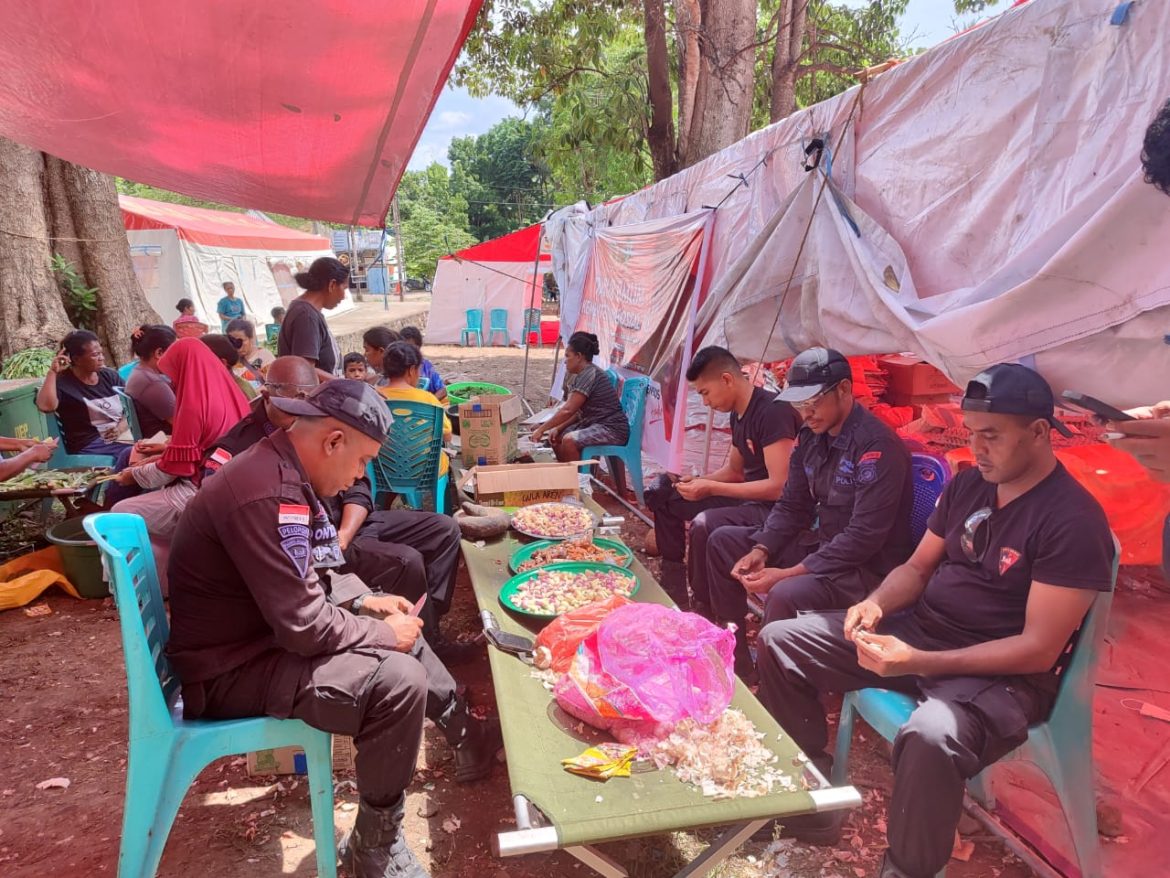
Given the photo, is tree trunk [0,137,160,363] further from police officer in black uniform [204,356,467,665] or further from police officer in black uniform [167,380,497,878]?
police officer in black uniform [167,380,497,878]

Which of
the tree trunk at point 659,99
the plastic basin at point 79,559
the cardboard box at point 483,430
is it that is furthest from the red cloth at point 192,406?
the tree trunk at point 659,99

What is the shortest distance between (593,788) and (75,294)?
8.32m

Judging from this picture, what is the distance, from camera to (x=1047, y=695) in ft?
6.94

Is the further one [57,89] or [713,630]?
[57,89]

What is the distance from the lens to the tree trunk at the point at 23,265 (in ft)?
22.7

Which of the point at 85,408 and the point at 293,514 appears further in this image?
the point at 85,408

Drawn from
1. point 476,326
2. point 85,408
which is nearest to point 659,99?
→ point 85,408

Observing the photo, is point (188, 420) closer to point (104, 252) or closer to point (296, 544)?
point (296, 544)

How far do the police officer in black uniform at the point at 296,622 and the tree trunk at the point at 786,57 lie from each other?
26.7 ft

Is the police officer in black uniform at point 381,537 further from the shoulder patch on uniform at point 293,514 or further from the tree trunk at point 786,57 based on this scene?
the tree trunk at point 786,57

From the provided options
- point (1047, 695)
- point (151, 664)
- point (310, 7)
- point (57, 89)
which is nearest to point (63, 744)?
point (151, 664)

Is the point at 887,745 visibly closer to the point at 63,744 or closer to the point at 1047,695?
the point at 1047,695

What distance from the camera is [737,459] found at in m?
4.21

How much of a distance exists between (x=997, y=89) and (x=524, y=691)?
2.67m
